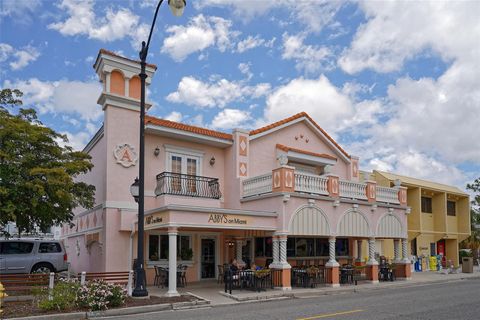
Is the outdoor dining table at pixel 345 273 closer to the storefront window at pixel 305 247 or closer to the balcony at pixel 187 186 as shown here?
the storefront window at pixel 305 247

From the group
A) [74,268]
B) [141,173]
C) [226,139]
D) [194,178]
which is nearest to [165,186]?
[194,178]

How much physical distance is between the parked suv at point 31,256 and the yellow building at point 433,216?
1891 cm

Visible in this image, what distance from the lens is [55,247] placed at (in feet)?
65.5

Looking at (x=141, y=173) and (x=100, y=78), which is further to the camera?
(x=100, y=78)

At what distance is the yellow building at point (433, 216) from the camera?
1228 inches

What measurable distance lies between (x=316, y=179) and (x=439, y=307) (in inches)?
326

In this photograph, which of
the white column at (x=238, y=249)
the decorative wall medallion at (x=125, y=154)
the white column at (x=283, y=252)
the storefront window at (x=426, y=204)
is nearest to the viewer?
the white column at (x=283, y=252)

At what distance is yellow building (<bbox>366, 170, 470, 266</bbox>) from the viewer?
31188 mm

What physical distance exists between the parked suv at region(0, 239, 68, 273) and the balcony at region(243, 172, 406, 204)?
330 inches

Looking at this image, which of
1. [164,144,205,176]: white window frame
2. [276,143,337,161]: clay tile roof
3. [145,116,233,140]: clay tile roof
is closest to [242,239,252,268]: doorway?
[164,144,205,176]: white window frame

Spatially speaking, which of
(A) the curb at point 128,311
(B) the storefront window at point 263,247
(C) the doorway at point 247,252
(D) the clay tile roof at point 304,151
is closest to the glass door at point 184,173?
(C) the doorway at point 247,252

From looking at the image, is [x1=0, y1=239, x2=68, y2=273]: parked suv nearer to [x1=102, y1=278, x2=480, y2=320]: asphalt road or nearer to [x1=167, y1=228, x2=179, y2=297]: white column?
[x1=167, y1=228, x2=179, y2=297]: white column

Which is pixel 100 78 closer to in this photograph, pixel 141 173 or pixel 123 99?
pixel 123 99

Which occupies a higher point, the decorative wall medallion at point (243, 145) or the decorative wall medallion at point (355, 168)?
the decorative wall medallion at point (243, 145)
